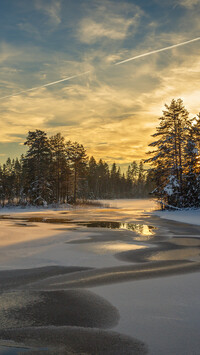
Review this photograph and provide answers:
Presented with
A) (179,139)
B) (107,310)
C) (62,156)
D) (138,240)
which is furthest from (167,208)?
(107,310)

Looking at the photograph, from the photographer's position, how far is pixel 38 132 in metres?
46.1

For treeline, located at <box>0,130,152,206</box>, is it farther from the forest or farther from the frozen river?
the frozen river

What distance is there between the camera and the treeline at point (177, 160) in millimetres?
31969

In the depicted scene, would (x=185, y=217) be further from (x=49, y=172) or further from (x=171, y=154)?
(x=49, y=172)

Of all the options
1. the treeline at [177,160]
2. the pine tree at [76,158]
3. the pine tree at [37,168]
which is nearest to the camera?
the treeline at [177,160]

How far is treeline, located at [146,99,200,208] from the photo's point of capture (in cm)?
3197

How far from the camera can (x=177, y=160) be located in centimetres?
3334

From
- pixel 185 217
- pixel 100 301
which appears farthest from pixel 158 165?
pixel 100 301

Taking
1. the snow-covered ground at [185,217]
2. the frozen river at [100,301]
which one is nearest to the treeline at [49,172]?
the snow-covered ground at [185,217]

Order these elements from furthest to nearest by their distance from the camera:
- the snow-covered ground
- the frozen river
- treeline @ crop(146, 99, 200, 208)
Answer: treeline @ crop(146, 99, 200, 208) < the snow-covered ground < the frozen river

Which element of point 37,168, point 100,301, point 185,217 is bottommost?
point 185,217

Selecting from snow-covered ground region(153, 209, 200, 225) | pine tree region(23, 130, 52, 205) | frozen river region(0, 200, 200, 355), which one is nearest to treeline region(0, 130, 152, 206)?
pine tree region(23, 130, 52, 205)

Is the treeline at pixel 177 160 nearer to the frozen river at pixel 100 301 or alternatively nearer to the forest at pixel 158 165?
the forest at pixel 158 165

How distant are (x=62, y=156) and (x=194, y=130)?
93.8 feet
